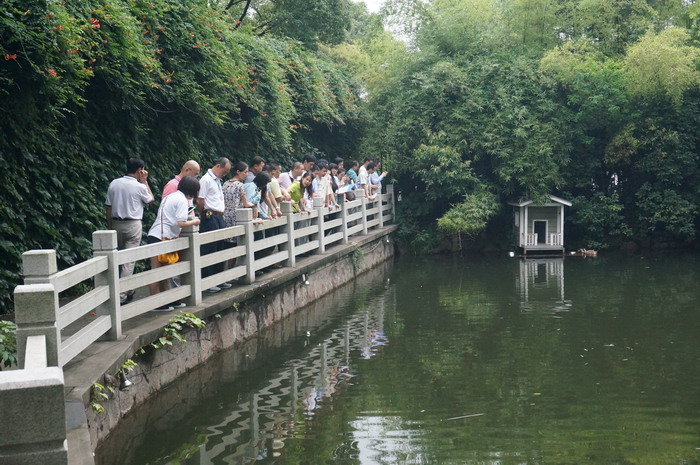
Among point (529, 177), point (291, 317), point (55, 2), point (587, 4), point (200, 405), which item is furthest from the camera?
point (587, 4)

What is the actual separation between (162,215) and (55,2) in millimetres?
2289

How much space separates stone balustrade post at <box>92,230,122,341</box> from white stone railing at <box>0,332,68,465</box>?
11.3ft

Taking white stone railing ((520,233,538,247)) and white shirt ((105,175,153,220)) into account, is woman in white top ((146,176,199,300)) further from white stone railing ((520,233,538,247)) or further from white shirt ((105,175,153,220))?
white stone railing ((520,233,538,247))

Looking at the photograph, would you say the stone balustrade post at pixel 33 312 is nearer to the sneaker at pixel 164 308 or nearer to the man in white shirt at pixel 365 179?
the sneaker at pixel 164 308

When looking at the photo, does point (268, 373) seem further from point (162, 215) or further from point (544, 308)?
point (544, 308)

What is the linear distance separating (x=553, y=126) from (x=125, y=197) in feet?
52.5

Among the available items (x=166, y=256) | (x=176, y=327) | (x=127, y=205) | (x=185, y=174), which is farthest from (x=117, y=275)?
(x=185, y=174)

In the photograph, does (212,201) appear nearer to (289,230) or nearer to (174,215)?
(174,215)

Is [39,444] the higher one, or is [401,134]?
[401,134]

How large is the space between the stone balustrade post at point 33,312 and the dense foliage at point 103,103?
10.4ft

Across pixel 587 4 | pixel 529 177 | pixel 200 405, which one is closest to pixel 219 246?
pixel 200 405

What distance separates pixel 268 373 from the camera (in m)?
8.81

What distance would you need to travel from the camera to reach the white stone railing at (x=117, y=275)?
514 cm

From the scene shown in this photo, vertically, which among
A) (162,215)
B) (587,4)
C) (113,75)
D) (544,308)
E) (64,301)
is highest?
(587,4)
